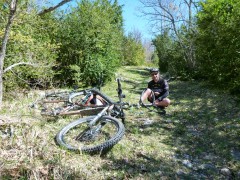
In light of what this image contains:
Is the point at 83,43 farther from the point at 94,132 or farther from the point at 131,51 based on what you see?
the point at 131,51

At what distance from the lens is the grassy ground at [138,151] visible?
3795mm

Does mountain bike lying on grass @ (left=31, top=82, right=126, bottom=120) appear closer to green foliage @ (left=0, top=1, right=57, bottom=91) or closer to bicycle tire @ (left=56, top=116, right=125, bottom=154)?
bicycle tire @ (left=56, top=116, right=125, bottom=154)

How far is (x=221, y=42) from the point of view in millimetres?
10758

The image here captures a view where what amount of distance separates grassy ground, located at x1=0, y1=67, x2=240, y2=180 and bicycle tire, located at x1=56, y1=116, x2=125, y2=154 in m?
0.15

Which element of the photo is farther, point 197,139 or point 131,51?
point 131,51

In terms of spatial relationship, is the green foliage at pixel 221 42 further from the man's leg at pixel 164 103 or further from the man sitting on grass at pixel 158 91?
the man's leg at pixel 164 103

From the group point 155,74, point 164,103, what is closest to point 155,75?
point 155,74

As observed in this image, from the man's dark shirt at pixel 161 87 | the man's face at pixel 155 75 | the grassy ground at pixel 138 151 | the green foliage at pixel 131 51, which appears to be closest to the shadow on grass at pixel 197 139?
the grassy ground at pixel 138 151

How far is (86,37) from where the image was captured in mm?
12273

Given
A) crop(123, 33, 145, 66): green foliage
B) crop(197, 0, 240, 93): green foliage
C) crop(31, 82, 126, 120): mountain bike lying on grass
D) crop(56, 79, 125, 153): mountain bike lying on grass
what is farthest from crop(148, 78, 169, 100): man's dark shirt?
crop(123, 33, 145, 66): green foliage

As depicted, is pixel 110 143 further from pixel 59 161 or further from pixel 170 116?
pixel 170 116

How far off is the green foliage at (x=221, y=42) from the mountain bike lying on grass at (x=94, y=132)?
582 cm

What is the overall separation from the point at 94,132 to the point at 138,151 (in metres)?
0.95

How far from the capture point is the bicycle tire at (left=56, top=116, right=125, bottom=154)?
14.6 ft
